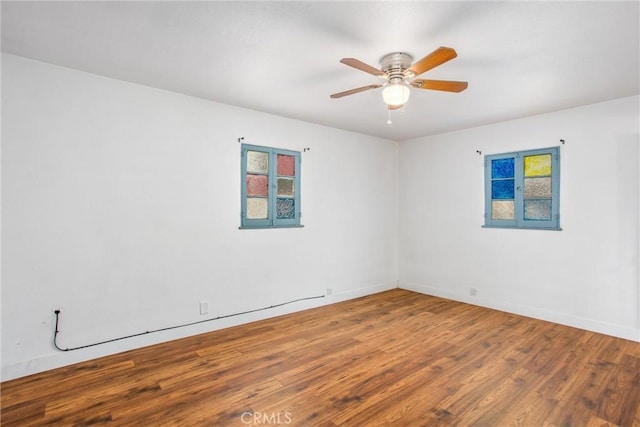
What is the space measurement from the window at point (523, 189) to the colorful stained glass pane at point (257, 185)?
3.11 meters

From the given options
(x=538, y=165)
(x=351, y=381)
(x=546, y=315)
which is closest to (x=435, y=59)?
(x=351, y=381)

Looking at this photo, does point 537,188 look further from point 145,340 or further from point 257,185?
A: point 145,340

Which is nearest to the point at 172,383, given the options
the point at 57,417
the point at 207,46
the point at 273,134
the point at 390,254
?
the point at 57,417

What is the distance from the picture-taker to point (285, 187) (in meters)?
4.30

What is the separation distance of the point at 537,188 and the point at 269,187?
11.3ft

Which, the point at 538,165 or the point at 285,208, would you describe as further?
the point at 285,208

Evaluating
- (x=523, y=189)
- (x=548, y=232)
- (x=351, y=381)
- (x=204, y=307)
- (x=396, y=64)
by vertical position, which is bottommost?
(x=351, y=381)

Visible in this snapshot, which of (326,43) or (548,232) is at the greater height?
(326,43)

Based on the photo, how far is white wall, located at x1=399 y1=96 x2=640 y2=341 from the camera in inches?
139

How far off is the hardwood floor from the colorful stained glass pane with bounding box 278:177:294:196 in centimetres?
168

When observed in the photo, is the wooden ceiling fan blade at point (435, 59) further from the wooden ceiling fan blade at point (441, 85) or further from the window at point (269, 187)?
the window at point (269, 187)

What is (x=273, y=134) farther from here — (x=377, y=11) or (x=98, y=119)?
(x=377, y=11)

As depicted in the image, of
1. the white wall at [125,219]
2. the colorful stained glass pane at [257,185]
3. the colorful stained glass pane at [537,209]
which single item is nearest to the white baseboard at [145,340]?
the white wall at [125,219]

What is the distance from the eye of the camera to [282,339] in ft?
11.2
